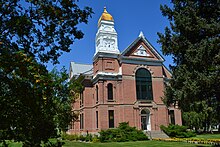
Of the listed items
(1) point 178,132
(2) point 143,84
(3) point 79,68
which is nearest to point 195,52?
(1) point 178,132

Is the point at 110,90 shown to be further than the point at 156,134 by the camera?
Yes

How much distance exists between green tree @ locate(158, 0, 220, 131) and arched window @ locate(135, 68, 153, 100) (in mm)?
18994

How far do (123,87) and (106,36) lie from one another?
8026mm

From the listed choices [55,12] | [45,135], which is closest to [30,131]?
[45,135]

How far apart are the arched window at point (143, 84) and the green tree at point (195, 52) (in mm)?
18994

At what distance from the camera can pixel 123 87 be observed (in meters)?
35.3

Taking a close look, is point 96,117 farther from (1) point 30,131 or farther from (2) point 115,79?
(1) point 30,131

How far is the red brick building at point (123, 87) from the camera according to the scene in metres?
34.6

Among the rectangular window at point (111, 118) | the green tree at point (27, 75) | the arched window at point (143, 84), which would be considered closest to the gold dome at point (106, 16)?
the arched window at point (143, 84)

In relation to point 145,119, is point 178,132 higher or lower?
lower

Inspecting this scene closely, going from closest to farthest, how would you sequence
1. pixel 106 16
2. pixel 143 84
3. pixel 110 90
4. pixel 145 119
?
pixel 110 90 < pixel 145 119 < pixel 143 84 < pixel 106 16

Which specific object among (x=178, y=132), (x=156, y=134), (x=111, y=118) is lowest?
(x=156, y=134)

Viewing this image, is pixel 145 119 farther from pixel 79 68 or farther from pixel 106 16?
pixel 79 68

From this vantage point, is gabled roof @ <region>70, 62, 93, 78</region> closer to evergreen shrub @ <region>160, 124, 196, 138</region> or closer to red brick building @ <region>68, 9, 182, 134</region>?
red brick building @ <region>68, 9, 182, 134</region>
